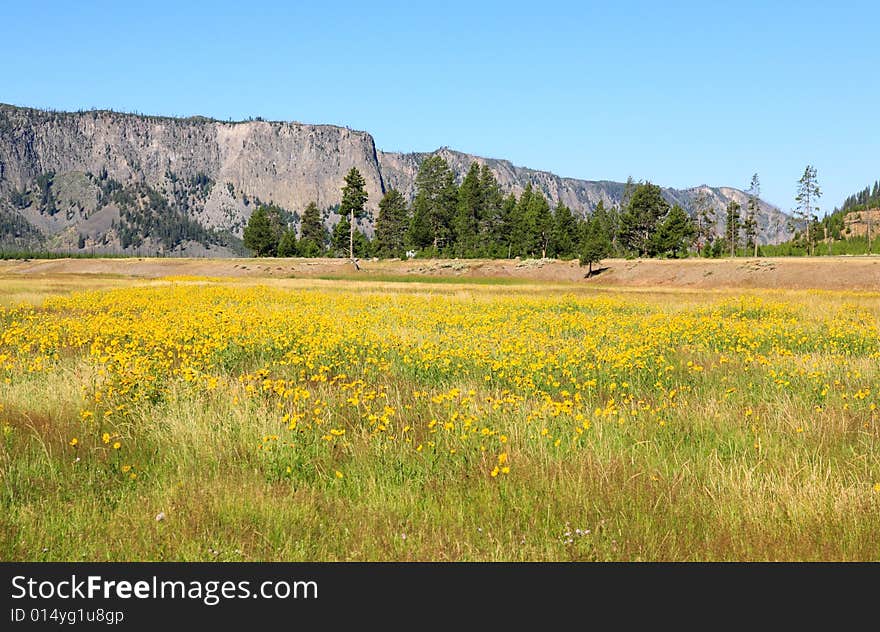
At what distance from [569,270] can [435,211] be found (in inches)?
1571

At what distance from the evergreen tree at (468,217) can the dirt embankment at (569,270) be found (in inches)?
701

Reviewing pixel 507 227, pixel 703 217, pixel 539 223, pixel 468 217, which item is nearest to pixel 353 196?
pixel 468 217

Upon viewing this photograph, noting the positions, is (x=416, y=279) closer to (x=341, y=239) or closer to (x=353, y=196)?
(x=353, y=196)

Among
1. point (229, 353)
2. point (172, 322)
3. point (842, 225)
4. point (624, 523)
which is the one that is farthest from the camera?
point (842, 225)

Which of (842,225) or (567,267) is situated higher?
(842,225)

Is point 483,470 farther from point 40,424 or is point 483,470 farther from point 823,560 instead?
point 40,424

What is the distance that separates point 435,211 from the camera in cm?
11100

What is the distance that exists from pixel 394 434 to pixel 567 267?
72.8 meters

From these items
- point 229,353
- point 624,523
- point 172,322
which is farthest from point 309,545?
point 172,322

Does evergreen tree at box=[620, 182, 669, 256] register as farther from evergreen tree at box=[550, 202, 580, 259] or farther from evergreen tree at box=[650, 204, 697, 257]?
evergreen tree at box=[550, 202, 580, 259]

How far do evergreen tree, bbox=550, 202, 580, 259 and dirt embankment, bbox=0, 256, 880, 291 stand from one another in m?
18.6

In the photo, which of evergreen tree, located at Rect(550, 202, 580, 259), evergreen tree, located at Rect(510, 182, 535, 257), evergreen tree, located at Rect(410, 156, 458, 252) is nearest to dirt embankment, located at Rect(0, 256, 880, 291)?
evergreen tree, located at Rect(510, 182, 535, 257)
